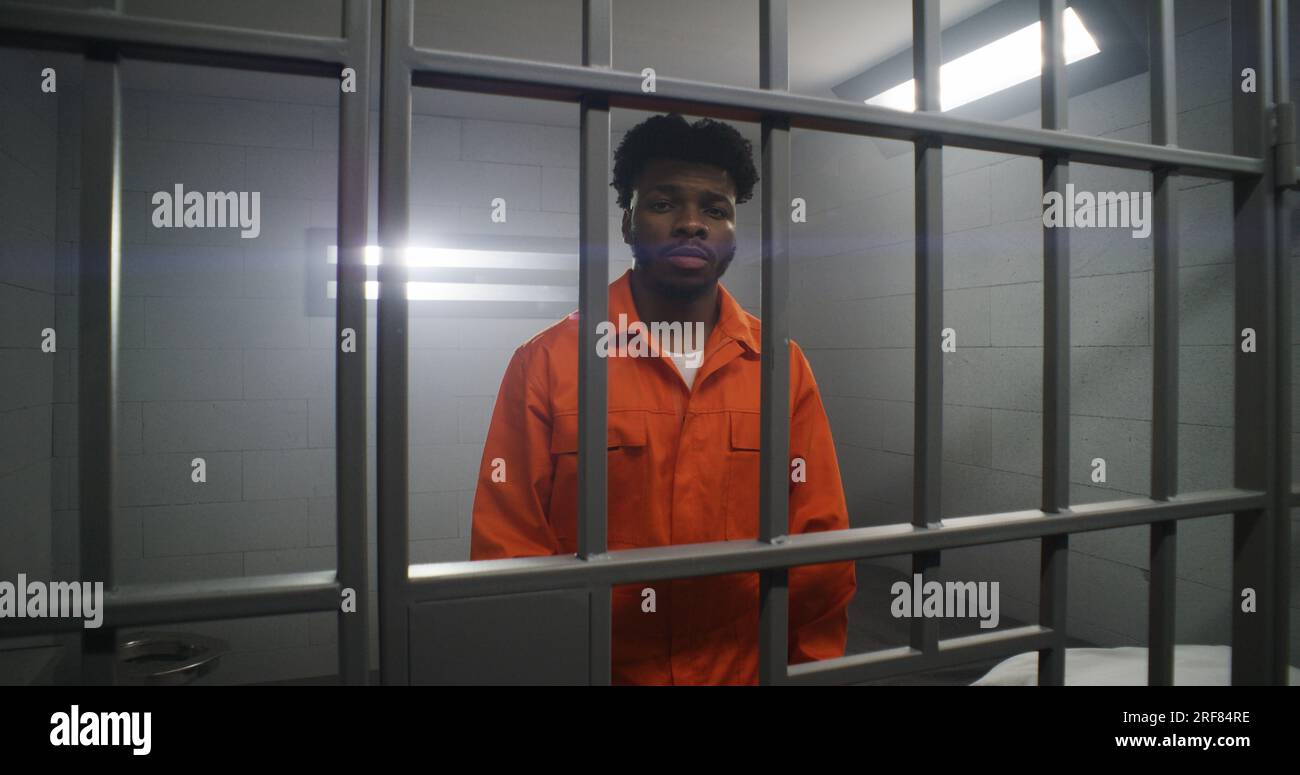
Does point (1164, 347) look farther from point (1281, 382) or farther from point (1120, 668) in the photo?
point (1120, 668)

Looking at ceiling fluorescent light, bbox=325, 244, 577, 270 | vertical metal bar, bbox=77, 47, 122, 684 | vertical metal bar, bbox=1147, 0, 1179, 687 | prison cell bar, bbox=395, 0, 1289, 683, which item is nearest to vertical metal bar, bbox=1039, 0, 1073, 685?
prison cell bar, bbox=395, 0, 1289, 683

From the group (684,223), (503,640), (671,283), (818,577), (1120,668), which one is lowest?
(1120,668)

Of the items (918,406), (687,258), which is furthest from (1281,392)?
(687,258)

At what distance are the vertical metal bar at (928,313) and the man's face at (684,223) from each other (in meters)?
0.64

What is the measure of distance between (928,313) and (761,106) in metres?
0.26

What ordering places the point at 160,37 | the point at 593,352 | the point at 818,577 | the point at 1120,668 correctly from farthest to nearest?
the point at 1120,668 → the point at 818,577 → the point at 593,352 → the point at 160,37

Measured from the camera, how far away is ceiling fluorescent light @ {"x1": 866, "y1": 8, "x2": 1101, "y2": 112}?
2.12m

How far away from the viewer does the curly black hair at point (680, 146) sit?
142cm

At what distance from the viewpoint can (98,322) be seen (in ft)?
1.56

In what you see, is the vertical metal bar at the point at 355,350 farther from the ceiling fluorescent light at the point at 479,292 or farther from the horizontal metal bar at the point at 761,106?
the ceiling fluorescent light at the point at 479,292

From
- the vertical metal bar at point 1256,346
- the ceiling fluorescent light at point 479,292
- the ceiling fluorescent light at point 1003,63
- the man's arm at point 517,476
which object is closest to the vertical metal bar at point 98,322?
the man's arm at point 517,476

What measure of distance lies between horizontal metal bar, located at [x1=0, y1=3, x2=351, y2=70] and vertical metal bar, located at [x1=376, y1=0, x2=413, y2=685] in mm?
47

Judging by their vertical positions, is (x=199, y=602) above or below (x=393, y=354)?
below
